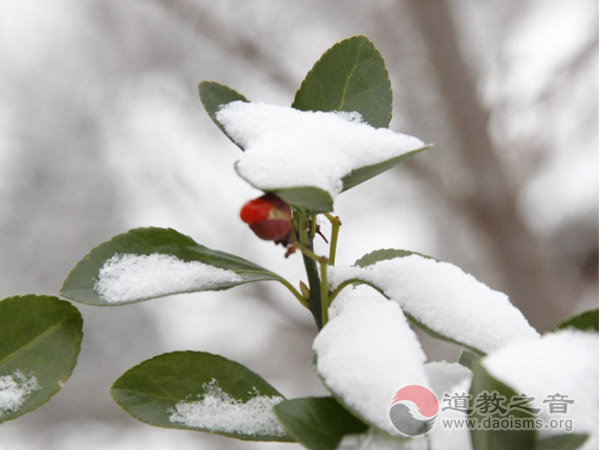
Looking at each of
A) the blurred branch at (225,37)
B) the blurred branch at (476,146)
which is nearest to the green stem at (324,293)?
the blurred branch at (476,146)

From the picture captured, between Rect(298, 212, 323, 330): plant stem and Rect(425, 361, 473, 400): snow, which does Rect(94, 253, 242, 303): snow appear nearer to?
Rect(298, 212, 323, 330): plant stem

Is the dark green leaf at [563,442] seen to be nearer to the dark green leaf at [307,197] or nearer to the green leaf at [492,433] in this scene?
the green leaf at [492,433]

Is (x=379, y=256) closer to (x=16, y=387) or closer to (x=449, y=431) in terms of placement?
(x=449, y=431)

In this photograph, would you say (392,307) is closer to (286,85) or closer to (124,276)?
(124,276)

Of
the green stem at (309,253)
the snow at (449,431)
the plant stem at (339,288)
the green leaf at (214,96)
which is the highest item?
the green leaf at (214,96)

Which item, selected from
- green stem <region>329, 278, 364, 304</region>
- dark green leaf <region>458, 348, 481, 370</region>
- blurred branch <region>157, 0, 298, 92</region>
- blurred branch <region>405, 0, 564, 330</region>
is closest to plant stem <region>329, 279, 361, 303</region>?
green stem <region>329, 278, 364, 304</region>

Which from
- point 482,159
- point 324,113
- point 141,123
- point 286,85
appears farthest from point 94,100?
point 324,113
